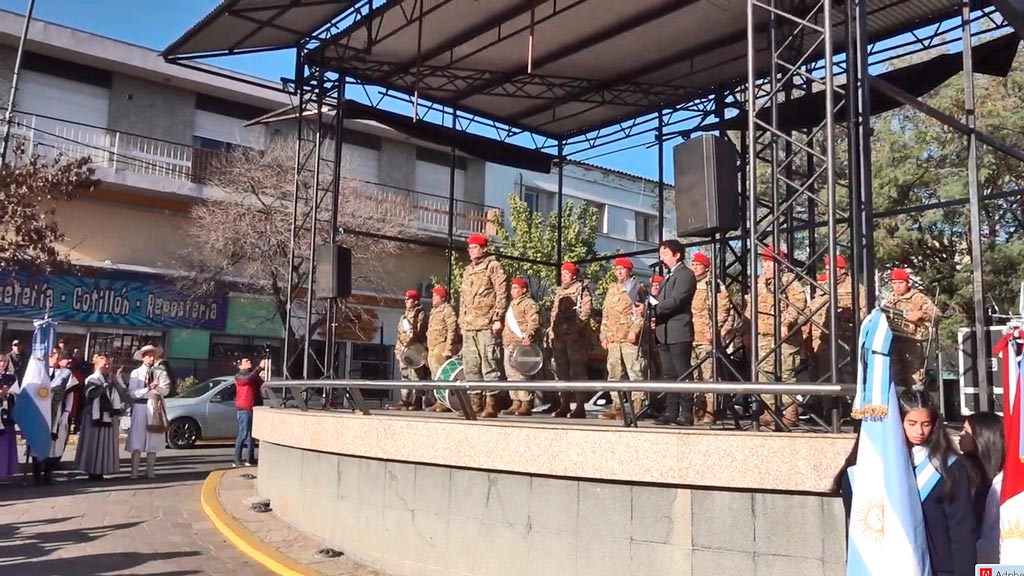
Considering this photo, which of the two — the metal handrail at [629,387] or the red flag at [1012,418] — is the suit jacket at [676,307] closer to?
the metal handrail at [629,387]

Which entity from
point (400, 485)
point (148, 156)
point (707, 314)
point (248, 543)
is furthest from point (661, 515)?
point (148, 156)

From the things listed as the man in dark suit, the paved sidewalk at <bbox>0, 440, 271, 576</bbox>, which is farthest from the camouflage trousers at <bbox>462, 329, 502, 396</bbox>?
the paved sidewalk at <bbox>0, 440, 271, 576</bbox>

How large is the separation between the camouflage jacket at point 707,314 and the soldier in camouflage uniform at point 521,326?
6.14 feet

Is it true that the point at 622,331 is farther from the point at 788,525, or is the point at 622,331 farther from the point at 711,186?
the point at 788,525

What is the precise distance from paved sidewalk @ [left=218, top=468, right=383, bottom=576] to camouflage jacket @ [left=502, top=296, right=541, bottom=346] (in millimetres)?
3253

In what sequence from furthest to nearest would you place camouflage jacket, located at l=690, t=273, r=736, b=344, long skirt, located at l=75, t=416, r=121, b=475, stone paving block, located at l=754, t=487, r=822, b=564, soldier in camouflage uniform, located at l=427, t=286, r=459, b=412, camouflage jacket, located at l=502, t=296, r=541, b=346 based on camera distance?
long skirt, located at l=75, t=416, r=121, b=475 → soldier in camouflage uniform, located at l=427, t=286, r=459, b=412 → camouflage jacket, located at l=502, t=296, r=541, b=346 → camouflage jacket, located at l=690, t=273, r=736, b=344 → stone paving block, located at l=754, t=487, r=822, b=564

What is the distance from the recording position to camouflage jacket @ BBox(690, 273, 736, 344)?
973 cm

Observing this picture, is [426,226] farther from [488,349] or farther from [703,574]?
[703,574]

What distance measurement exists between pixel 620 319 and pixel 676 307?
232 cm

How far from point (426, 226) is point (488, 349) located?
1937 cm

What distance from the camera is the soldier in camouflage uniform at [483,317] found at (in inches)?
380

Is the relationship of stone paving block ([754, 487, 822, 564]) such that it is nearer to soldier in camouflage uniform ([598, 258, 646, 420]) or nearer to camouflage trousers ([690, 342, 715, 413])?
camouflage trousers ([690, 342, 715, 413])

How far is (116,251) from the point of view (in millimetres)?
23781

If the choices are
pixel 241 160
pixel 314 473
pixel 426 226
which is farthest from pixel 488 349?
pixel 426 226
